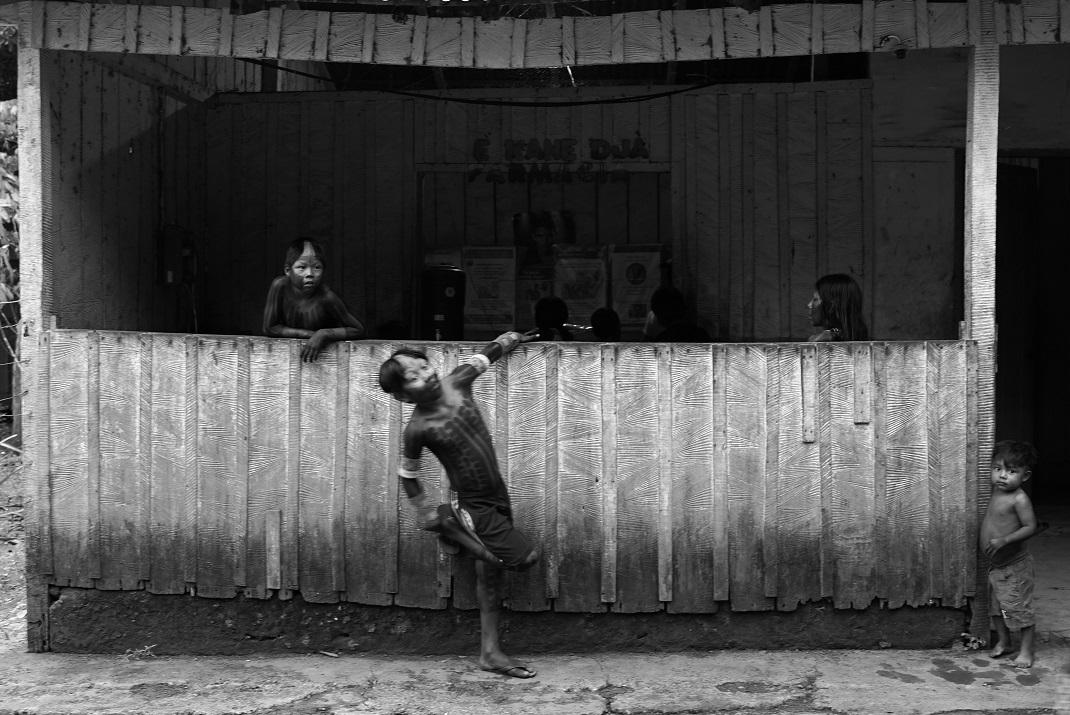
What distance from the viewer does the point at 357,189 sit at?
8406 millimetres

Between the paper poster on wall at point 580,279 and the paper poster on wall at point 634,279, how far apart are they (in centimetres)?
9

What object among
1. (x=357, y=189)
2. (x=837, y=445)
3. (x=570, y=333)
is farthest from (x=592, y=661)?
(x=357, y=189)

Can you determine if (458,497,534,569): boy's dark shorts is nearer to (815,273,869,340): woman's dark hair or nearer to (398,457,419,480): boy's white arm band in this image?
(398,457,419,480): boy's white arm band

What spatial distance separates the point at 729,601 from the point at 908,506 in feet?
3.23

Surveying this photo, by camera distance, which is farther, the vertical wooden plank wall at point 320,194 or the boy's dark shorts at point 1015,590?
the vertical wooden plank wall at point 320,194

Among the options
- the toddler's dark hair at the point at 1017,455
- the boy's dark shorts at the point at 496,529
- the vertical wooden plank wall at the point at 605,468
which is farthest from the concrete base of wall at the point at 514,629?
the toddler's dark hair at the point at 1017,455

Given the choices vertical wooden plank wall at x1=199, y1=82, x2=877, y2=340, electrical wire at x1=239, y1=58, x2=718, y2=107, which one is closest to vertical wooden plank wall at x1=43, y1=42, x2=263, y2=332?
vertical wooden plank wall at x1=199, y1=82, x2=877, y2=340

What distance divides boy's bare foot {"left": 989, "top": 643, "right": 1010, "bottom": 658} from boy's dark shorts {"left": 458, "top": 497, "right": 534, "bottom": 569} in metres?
2.33

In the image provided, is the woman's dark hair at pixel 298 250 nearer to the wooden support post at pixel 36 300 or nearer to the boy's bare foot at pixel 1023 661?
the wooden support post at pixel 36 300

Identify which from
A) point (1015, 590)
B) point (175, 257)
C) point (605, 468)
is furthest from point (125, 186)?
point (1015, 590)

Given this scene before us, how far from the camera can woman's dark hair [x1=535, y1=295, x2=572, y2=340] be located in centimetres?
788

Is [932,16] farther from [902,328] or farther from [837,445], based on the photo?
[902,328]

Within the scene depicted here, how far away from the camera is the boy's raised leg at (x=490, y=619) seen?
550 cm

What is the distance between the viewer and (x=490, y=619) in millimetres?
5527
